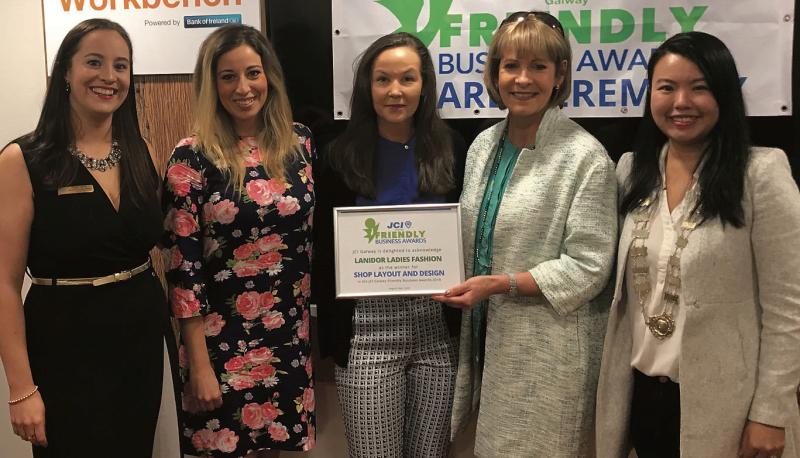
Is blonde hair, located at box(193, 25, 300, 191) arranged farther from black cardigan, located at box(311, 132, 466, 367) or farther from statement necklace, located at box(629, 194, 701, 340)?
statement necklace, located at box(629, 194, 701, 340)

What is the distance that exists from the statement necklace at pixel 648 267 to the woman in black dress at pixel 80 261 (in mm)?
1244

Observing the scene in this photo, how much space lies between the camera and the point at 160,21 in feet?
7.70

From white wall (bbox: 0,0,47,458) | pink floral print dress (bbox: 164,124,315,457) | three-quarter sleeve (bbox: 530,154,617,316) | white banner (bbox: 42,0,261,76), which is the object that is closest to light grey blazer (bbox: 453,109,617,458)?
three-quarter sleeve (bbox: 530,154,617,316)

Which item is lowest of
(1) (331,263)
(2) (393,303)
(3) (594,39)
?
(2) (393,303)

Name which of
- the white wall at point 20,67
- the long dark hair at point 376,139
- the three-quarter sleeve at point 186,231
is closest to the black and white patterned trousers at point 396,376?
the long dark hair at point 376,139

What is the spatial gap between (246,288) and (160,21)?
1.19 metres

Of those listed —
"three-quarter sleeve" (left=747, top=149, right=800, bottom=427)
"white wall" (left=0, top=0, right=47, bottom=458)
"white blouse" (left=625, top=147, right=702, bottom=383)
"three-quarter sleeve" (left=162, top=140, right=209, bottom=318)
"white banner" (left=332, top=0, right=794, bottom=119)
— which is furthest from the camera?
"white wall" (left=0, top=0, right=47, bottom=458)

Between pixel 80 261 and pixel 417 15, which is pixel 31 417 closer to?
pixel 80 261

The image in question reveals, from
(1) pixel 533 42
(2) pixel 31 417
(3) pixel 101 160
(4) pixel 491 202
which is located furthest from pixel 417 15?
(2) pixel 31 417

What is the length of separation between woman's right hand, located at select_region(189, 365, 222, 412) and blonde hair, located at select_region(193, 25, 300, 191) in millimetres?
528

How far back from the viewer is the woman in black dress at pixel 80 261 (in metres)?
1.53

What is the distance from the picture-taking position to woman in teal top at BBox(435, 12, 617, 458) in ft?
5.20

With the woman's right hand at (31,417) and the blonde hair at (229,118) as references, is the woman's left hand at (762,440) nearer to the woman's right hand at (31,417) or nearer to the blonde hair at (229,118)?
the blonde hair at (229,118)

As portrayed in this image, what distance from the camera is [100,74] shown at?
1604 millimetres
